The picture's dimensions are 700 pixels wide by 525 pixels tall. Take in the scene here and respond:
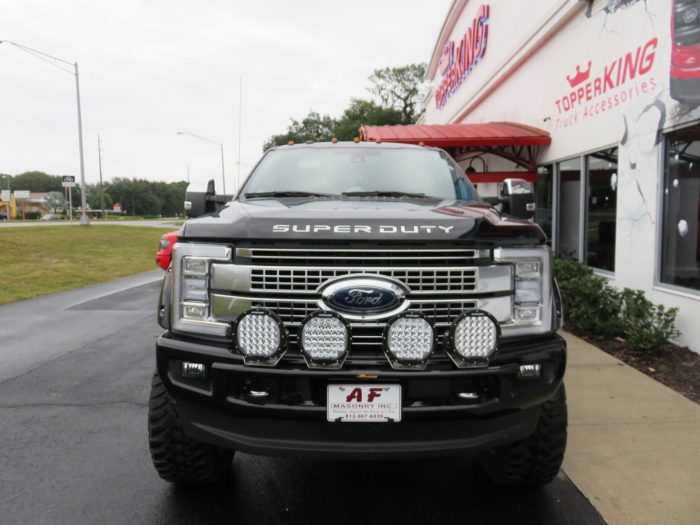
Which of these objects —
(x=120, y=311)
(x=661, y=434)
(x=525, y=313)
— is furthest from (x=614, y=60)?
(x=120, y=311)

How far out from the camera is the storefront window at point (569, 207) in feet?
28.0

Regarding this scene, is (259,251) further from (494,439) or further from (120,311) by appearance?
(120,311)

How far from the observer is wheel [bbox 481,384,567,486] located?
2766mm

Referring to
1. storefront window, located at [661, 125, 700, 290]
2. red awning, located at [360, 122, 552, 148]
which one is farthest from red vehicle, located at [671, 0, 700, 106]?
red awning, located at [360, 122, 552, 148]

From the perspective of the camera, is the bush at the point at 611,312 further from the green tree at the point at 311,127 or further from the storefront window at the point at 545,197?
the green tree at the point at 311,127

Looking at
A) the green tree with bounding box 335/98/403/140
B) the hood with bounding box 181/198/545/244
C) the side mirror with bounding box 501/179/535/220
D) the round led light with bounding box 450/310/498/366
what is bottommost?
the round led light with bounding box 450/310/498/366

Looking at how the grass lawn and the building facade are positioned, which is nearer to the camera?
the building facade

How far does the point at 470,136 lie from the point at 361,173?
6319mm

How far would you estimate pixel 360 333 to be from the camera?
7.92 ft

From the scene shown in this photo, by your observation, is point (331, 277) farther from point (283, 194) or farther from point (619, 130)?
point (619, 130)

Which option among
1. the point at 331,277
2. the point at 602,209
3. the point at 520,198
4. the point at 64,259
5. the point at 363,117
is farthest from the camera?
the point at 363,117

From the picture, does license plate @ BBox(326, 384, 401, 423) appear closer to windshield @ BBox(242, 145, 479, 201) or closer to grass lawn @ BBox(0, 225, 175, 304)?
windshield @ BBox(242, 145, 479, 201)

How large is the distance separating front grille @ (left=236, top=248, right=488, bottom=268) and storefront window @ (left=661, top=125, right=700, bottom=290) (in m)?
4.28

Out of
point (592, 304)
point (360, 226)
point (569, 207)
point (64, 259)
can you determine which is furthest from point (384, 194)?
point (64, 259)
